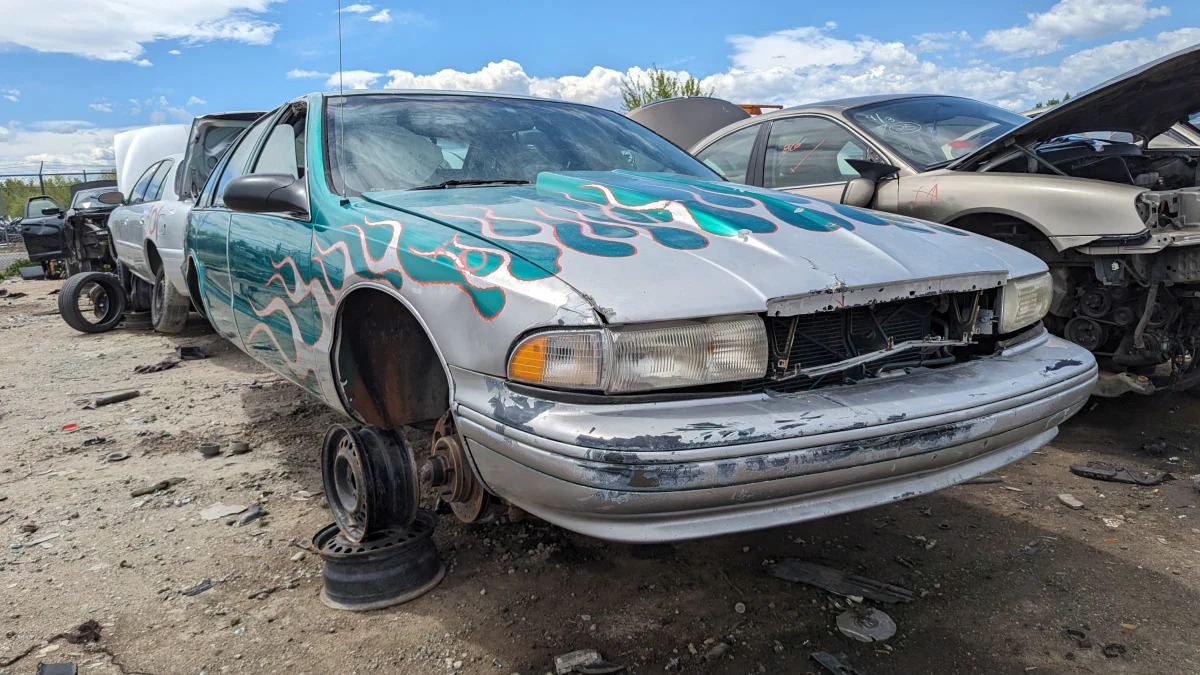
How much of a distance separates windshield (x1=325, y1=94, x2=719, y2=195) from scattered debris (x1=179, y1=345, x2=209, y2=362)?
4.03m

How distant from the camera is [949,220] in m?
3.91

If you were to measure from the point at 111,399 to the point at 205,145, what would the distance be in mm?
2579

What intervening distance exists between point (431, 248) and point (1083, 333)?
3.14m

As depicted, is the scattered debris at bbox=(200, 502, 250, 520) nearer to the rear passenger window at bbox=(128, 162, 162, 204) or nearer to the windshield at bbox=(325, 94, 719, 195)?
the windshield at bbox=(325, 94, 719, 195)

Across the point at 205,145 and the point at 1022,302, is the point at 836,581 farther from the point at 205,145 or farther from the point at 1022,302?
the point at 205,145

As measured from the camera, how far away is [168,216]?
19.2 feet

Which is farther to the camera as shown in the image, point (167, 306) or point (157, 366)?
point (167, 306)

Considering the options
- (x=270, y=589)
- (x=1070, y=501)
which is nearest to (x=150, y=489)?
(x=270, y=589)

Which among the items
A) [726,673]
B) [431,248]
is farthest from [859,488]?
[431,248]

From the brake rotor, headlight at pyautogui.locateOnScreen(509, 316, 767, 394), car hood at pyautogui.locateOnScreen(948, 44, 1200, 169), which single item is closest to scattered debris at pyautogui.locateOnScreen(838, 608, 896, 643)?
headlight at pyautogui.locateOnScreen(509, 316, 767, 394)

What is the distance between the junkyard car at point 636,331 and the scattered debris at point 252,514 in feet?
1.99

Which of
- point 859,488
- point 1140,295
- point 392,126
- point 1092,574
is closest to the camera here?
point 859,488

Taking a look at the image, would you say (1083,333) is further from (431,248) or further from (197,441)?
(197,441)

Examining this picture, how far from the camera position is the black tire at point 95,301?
24.7 ft
